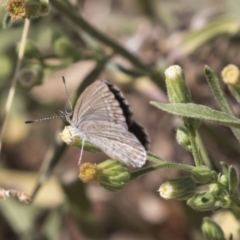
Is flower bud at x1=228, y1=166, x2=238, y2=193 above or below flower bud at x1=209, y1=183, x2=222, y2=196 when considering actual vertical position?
above

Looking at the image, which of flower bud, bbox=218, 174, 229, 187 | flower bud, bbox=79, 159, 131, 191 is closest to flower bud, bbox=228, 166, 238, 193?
flower bud, bbox=218, 174, 229, 187

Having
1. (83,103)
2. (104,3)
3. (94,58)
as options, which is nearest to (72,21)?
(94,58)

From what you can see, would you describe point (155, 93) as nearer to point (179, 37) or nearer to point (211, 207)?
point (179, 37)

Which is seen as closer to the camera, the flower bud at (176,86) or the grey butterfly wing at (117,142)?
the grey butterfly wing at (117,142)

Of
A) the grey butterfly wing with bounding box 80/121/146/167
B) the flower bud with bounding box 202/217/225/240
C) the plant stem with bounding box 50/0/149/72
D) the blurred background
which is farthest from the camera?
the blurred background

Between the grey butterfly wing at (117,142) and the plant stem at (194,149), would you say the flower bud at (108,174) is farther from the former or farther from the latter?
the plant stem at (194,149)

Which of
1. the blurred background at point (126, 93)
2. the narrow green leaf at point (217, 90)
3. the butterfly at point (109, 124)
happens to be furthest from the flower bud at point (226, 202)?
the blurred background at point (126, 93)

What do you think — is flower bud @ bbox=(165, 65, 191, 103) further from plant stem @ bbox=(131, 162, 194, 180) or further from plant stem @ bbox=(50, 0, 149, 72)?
plant stem @ bbox=(50, 0, 149, 72)
